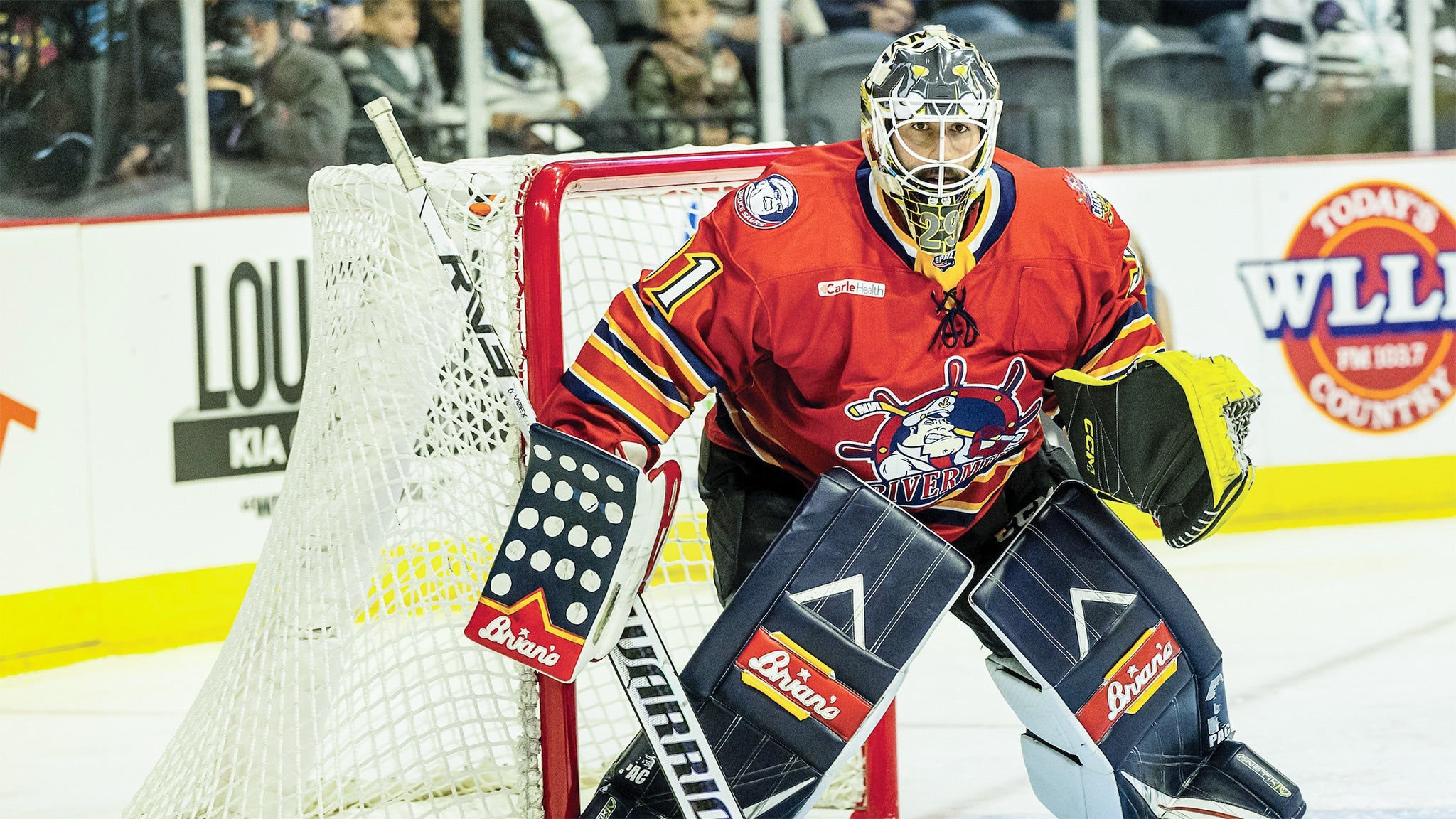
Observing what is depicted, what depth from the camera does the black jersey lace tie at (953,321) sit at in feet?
5.85

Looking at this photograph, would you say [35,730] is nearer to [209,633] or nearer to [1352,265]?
[209,633]

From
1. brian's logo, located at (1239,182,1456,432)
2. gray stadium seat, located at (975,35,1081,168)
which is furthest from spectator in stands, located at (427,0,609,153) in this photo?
brian's logo, located at (1239,182,1456,432)

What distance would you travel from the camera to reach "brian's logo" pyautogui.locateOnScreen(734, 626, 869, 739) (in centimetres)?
178

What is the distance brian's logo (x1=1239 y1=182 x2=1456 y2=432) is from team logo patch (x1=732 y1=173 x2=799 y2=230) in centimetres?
283

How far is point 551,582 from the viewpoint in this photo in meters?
1.68

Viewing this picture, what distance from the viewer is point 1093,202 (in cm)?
190

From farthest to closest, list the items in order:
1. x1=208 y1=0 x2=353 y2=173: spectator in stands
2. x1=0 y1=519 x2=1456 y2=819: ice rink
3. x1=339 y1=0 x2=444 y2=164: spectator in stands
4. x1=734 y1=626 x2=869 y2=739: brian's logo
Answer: x1=339 y1=0 x2=444 y2=164: spectator in stands, x1=208 y1=0 x2=353 y2=173: spectator in stands, x1=0 y1=519 x2=1456 y2=819: ice rink, x1=734 y1=626 x2=869 y2=739: brian's logo

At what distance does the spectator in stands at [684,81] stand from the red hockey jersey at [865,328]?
2.38m

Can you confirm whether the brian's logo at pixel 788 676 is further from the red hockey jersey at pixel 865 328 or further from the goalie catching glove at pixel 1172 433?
the goalie catching glove at pixel 1172 433

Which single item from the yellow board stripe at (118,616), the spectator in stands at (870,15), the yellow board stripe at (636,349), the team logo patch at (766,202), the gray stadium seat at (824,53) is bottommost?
the yellow board stripe at (118,616)

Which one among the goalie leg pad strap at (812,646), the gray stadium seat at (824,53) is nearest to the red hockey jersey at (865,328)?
the goalie leg pad strap at (812,646)

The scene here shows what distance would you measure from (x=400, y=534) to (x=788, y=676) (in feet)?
2.46

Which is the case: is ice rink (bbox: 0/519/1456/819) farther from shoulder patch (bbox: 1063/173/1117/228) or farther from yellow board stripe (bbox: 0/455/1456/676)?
shoulder patch (bbox: 1063/173/1117/228)

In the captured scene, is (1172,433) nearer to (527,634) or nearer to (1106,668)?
(1106,668)
